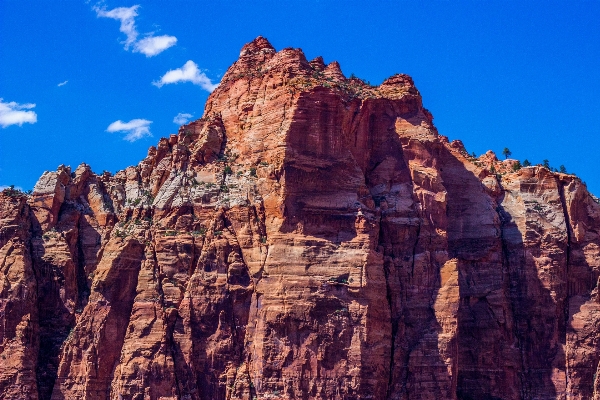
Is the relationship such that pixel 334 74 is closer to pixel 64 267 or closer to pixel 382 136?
pixel 382 136

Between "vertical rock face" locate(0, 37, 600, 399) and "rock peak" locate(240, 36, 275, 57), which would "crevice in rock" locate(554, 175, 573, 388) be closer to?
"vertical rock face" locate(0, 37, 600, 399)

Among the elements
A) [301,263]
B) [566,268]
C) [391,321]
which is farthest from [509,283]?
[301,263]

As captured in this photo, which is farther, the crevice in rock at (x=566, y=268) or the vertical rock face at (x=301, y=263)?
the crevice in rock at (x=566, y=268)

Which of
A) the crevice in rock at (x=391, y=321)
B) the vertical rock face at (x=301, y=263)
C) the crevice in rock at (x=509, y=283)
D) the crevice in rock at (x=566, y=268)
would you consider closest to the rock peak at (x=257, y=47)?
the vertical rock face at (x=301, y=263)

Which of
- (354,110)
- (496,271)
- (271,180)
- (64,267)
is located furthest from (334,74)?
(64,267)

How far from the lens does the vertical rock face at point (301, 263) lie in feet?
284

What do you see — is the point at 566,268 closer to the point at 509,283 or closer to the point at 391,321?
the point at 509,283

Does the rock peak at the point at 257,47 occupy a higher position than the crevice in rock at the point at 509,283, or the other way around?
the rock peak at the point at 257,47

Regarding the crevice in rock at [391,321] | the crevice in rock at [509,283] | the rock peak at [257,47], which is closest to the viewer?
the crevice in rock at [391,321]

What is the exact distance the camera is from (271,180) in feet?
294

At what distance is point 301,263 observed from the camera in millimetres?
86812

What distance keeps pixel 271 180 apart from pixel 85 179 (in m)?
20.6

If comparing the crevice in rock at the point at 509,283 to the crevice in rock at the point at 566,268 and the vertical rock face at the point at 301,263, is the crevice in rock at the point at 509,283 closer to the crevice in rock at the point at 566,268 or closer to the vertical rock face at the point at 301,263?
the vertical rock face at the point at 301,263

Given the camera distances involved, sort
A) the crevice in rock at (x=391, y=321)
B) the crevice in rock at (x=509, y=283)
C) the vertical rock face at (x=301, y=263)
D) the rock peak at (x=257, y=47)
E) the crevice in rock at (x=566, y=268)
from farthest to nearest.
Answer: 1. the rock peak at (x=257, y=47)
2. the crevice in rock at (x=566, y=268)
3. the crevice in rock at (x=509, y=283)
4. the crevice in rock at (x=391, y=321)
5. the vertical rock face at (x=301, y=263)
